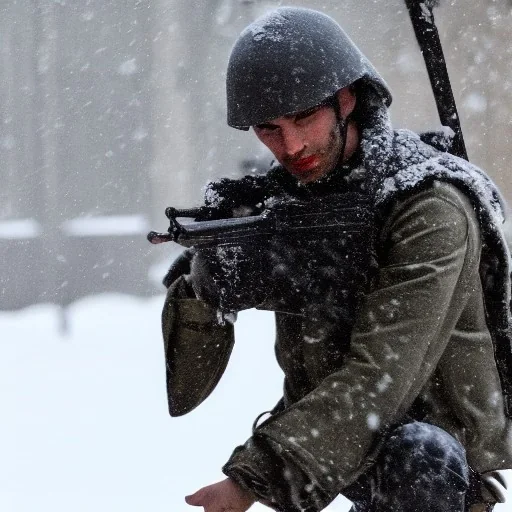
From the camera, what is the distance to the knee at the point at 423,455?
1.95 m

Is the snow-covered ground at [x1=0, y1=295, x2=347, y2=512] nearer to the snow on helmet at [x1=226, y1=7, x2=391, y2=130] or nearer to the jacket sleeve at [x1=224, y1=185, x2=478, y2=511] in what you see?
the jacket sleeve at [x1=224, y1=185, x2=478, y2=511]

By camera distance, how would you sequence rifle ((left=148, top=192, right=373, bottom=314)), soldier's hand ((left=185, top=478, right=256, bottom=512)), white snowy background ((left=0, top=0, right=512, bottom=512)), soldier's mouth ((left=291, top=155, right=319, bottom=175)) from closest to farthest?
1. soldier's hand ((left=185, top=478, right=256, bottom=512))
2. rifle ((left=148, top=192, right=373, bottom=314))
3. soldier's mouth ((left=291, top=155, right=319, bottom=175))
4. white snowy background ((left=0, top=0, right=512, bottom=512))

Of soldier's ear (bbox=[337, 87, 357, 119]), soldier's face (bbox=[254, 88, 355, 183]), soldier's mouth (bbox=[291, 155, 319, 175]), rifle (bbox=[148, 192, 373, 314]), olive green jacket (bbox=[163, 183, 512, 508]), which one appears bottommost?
olive green jacket (bbox=[163, 183, 512, 508])

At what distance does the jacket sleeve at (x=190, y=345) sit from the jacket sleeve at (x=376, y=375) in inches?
19.0

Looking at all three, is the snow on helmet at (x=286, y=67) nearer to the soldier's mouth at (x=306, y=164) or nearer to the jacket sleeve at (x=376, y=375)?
the soldier's mouth at (x=306, y=164)

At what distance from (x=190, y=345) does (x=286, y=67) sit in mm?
764

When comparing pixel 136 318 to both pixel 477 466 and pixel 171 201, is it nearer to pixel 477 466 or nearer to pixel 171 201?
pixel 171 201

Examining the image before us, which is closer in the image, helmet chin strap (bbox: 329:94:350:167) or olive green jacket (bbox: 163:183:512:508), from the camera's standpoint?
olive green jacket (bbox: 163:183:512:508)

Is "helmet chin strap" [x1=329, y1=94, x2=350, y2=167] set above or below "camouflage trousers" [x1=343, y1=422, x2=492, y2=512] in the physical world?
above

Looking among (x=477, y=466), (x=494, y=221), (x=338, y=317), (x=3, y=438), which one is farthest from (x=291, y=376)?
(x=3, y=438)

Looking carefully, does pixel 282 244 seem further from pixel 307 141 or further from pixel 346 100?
pixel 346 100

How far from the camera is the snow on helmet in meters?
2.19

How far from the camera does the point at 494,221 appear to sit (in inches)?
82.6

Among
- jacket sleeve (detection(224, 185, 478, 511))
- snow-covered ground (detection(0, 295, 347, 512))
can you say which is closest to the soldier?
jacket sleeve (detection(224, 185, 478, 511))
